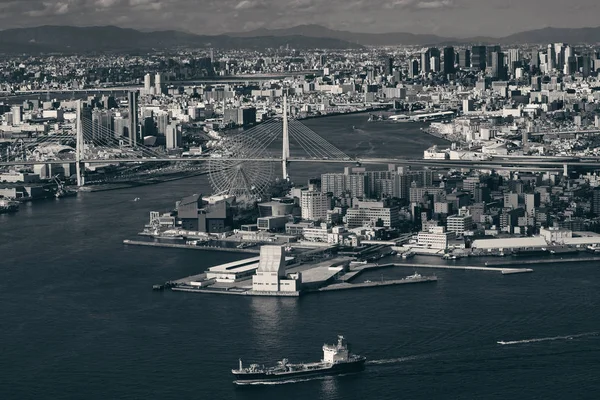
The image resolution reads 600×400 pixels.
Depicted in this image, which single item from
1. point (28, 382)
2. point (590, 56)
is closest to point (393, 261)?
point (28, 382)

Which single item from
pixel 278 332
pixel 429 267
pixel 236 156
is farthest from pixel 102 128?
pixel 278 332

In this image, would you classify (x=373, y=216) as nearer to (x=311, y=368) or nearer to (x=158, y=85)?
(x=311, y=368)

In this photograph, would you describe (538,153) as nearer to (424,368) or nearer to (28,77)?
(424,368)

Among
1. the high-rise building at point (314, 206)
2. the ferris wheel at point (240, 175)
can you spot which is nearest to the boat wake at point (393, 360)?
the high-rise building at point (314, 206)

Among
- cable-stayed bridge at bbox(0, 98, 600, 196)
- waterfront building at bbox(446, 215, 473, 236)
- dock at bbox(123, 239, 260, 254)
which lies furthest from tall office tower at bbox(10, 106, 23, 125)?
waterfront building at bbox(446, 215, 473, 236)

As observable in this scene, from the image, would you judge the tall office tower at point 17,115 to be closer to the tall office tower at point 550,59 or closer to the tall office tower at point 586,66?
the tall office tower at point 586,66

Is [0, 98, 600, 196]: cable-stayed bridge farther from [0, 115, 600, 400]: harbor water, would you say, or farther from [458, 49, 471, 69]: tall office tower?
[458, 49, 471, 69]: tall office tower

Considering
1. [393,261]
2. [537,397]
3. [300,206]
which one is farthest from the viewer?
[300,206]

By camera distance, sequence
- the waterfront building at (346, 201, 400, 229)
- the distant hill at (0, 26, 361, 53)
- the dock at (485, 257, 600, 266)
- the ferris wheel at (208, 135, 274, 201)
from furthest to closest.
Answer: the distant hill at (0, 26, 361, 53) → the ferris wheel at (208, 135, 274, 201) → the waterfront building at (346, 201, 400, 229) → the dock at (485, 257, 600, 266)
